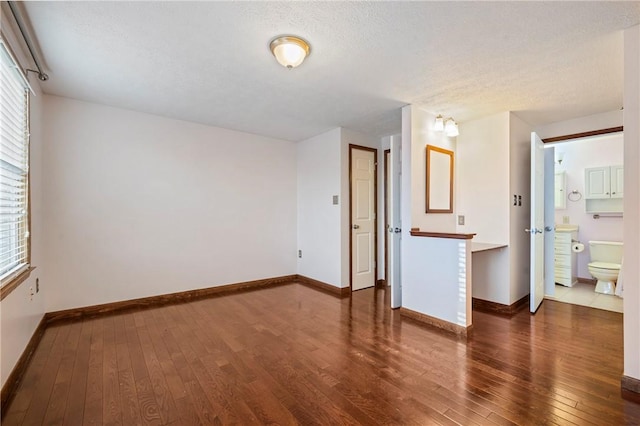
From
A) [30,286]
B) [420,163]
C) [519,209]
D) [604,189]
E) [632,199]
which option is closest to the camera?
[632,199]

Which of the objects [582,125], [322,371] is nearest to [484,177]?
[582,125]

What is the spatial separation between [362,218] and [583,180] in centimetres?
368

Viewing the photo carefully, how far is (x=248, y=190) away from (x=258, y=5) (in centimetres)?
303

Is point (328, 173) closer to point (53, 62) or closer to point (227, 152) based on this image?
point (227, 152)

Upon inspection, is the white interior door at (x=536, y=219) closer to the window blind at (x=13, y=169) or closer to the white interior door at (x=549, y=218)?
the white interior door at (x=549, y=218)

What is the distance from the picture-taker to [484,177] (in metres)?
3.57

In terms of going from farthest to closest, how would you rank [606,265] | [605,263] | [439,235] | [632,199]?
[605,263]
[606,265]
[439,235]
[632,199]

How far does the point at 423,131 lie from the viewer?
11.0ft

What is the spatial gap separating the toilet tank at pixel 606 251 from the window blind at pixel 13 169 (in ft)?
21.9

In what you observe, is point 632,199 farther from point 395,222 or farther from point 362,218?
point 362,218

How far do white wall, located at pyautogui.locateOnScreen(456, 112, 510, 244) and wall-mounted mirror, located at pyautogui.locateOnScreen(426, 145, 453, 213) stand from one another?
19 cm

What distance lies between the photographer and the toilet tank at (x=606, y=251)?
13.5 ft

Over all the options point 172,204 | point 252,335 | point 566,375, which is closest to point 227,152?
point 172,204

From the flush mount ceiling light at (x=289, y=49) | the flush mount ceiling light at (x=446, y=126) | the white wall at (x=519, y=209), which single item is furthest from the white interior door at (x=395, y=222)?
the flush mount ceiling light at (x=289, y=49)
